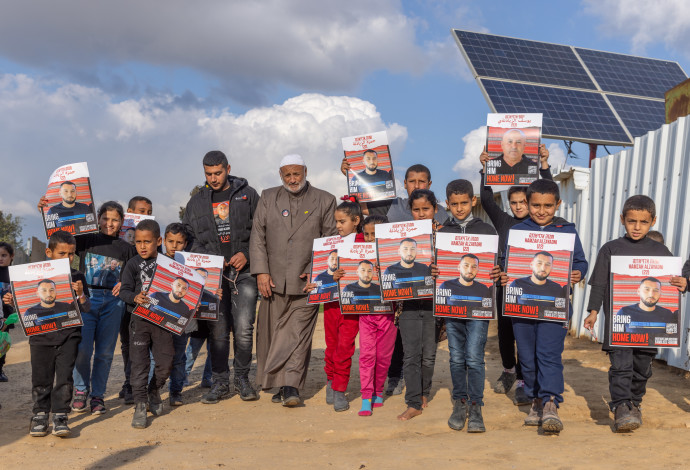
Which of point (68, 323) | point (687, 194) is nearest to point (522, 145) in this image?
point (687, 194)

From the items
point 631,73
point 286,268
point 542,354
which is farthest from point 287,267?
point 631,73

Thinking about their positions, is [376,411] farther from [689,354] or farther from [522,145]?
[689,354]

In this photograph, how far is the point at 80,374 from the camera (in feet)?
19.0

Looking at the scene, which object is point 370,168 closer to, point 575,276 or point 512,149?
point 512,149

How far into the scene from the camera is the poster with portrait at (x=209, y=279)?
571 cm

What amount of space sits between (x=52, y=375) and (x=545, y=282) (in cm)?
379

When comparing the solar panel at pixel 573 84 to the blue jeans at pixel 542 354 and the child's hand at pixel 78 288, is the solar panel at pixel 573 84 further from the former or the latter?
the child's hand at pixel 78 288

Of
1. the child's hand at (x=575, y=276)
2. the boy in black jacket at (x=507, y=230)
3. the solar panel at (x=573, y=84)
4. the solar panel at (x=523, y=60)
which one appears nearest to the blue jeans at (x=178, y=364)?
the boy in black jacket at (x=507, y=230)

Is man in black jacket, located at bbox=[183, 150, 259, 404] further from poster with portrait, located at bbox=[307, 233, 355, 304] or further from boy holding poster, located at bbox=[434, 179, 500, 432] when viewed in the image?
boy holding poster, located at bbox=[434, 179, 500, 432]

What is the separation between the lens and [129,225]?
6598mm

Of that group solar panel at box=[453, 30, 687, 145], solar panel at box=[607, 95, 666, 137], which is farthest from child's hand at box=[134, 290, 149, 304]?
solar panel at box=[607, 95, 666, 137]

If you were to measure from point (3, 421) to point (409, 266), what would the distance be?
371 centimetres

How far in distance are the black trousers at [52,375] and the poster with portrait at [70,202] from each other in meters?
1.20

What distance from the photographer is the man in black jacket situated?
6.04 m
